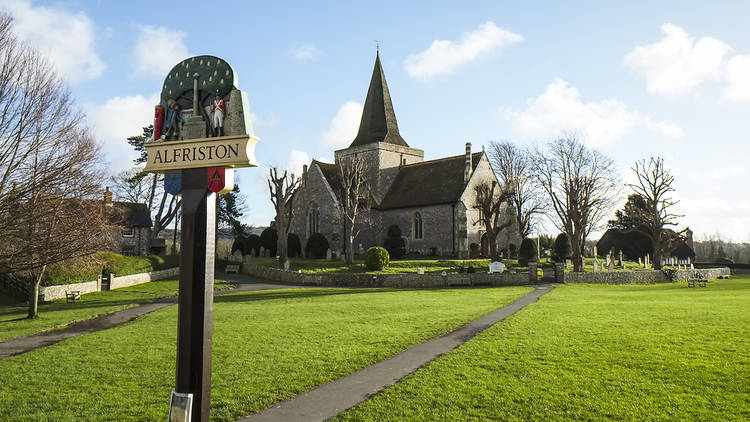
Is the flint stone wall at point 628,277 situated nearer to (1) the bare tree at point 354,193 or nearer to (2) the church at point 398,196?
(2) the church at point 398,196

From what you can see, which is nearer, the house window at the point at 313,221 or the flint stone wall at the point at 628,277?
the flint stone wall at the point at 628,277

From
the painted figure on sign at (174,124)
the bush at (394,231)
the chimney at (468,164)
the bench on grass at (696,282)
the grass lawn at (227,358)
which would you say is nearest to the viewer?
the painted figure on sign at (174,124)

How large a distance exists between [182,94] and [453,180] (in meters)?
39.3

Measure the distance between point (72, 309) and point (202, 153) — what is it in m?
18.0

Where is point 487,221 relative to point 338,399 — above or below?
above

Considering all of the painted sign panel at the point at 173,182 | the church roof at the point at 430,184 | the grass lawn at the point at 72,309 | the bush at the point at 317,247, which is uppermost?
the church roof at the point at 430,184

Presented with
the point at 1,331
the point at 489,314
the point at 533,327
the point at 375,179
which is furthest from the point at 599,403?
the point at 375,179

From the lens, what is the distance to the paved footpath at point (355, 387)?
21.2ft

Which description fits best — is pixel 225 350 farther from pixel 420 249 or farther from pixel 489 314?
pixel 420 249

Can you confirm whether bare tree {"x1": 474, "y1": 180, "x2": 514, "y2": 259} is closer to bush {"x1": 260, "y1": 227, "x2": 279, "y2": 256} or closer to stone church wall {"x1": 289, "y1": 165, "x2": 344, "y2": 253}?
stone church wall {"x1": 289, "y1": 165, "x2": 344, "y2": 253}

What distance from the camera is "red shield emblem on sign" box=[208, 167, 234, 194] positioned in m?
5.40

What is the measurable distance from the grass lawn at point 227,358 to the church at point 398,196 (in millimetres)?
24930

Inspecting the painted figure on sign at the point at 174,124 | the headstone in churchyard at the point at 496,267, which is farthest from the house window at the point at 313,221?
the painted figure on sign at the point at 174,124

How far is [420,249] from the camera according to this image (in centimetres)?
4419
